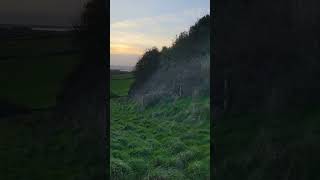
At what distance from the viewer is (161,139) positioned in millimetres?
3898

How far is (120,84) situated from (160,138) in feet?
1.55

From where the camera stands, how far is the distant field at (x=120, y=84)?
12.5 feet

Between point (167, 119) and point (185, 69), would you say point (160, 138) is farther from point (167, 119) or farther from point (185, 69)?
point (185, 69)
